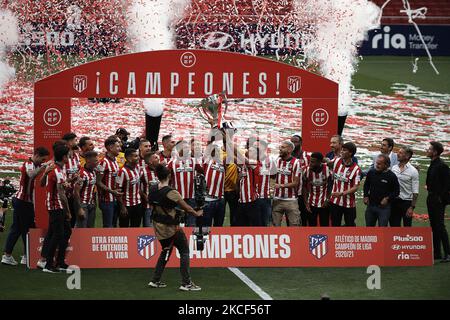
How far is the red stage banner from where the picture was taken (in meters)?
13.8

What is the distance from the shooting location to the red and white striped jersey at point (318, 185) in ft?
49.4

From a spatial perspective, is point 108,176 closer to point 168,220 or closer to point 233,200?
point 233,200

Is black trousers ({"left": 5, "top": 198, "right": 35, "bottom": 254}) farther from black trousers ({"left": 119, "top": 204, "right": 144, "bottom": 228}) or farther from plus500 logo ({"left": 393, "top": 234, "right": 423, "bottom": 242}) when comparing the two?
plus500 logo ({"left": 393, "top": 234, "right": 423, "bottom": 242})

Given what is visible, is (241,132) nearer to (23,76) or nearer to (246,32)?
(246,32)

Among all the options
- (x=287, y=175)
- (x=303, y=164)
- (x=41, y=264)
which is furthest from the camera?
(x=303, y=164)

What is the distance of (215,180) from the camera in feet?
48.8

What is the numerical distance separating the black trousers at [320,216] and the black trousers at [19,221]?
441 centimetres

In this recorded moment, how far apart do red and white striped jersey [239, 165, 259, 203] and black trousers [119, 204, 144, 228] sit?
1.63 metres

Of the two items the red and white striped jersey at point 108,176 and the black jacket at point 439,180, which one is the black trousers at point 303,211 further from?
the red and white striped jersey at point 108,176

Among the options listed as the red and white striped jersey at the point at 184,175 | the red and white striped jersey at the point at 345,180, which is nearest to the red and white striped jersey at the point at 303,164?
the red and white striped jersey at the point at 345,180

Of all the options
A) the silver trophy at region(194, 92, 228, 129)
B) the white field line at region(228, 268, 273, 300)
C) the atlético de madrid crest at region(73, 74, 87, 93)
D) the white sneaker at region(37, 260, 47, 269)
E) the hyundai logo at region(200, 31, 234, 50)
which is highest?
the hyundai logo at region(200, 31, 234, 50)

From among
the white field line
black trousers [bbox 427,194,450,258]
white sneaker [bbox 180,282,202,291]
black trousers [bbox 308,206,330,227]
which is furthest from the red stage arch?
white sneaker [bbox 180,282,202,291]

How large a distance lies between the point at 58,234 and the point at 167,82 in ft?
10.9

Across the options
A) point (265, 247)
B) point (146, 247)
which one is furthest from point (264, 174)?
point (146, 247)
